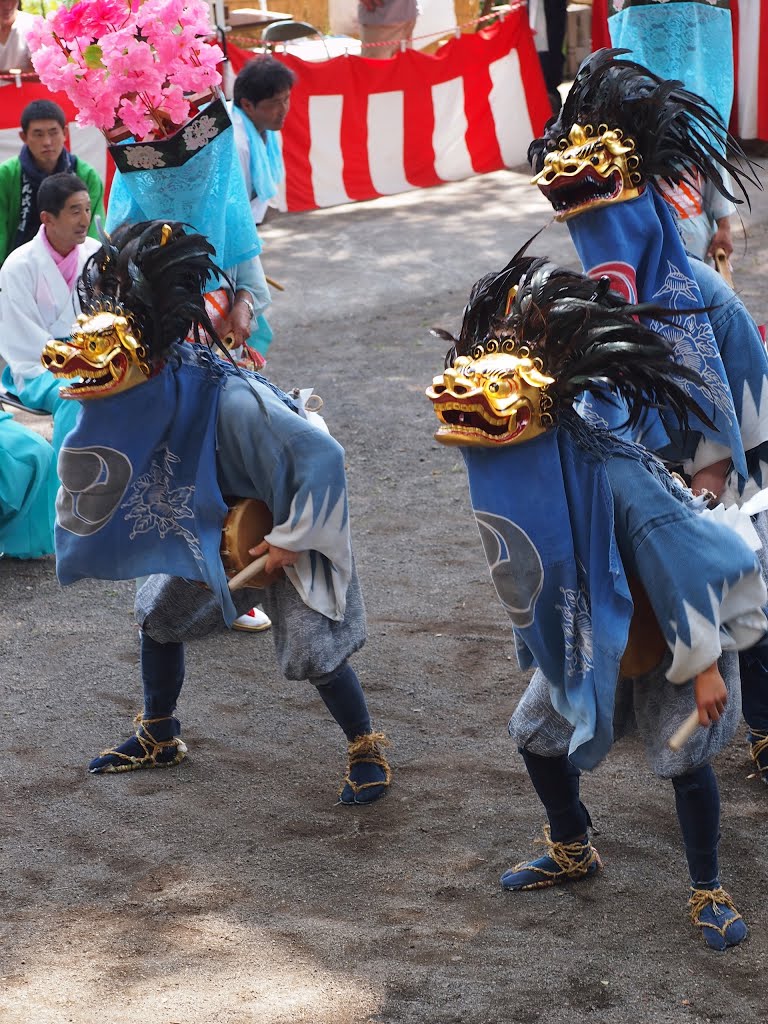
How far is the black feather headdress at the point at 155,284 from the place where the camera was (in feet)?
11.0

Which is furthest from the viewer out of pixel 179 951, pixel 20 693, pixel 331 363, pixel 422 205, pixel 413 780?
pixel 422 205

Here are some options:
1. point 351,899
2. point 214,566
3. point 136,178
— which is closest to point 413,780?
point 351,899

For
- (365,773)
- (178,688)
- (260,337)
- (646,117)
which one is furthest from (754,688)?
(260,337)

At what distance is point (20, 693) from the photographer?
4.62 meters

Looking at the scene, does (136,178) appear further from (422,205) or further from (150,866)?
(422,205)

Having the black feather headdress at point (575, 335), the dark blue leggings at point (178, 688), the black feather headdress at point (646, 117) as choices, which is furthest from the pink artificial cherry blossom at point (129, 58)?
the black feather headdress at point (575, 335)

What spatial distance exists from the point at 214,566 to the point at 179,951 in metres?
0.95

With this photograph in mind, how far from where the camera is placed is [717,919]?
3.10 meters

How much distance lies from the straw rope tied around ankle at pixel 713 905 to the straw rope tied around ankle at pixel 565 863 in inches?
12.4

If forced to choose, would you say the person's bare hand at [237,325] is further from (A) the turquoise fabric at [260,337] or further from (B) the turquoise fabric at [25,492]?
(B) the turquoise fabric at [25,492]

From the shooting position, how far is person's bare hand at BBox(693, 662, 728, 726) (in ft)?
9.29

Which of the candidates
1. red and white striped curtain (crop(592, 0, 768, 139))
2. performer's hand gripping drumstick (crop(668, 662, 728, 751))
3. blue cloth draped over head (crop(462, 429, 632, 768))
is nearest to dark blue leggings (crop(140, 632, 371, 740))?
blue cloth draped over head (crop(462, 429, 632, 768))

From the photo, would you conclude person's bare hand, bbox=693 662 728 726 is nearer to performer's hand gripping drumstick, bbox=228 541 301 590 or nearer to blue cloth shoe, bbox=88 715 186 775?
performer's hand gripping drumstick, bbox=228 541 301 590

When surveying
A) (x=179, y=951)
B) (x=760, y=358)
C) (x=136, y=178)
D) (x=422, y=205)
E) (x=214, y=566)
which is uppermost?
(x=136, y=178)
